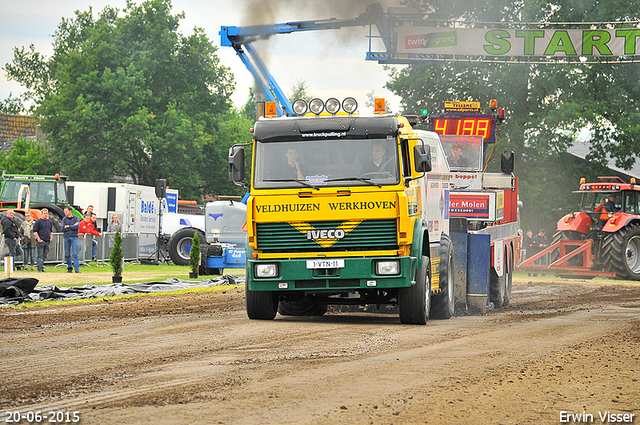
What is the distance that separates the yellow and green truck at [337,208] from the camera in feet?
40.1

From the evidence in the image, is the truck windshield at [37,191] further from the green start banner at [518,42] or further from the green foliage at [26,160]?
the green foliage at [26,160]

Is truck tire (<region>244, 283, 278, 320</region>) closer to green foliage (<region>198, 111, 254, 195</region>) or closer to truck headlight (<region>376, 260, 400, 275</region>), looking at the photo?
truck headlight (<region>376, 260, 400, 275</region>)

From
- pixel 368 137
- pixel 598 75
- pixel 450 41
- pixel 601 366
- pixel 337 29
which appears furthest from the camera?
pixel 598 75

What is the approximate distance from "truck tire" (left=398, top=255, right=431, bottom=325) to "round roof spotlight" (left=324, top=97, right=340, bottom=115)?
2539 mm

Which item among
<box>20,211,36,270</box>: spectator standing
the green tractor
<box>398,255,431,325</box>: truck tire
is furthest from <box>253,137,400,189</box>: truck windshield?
the green tractor

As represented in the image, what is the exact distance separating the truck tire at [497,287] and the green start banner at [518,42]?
45.2ft

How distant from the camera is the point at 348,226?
1225cm

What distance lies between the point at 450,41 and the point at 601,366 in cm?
2238

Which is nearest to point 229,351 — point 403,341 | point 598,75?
point 403,341

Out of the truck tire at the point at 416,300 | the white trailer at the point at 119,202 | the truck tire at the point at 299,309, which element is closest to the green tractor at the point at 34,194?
the white trailer at the point at 119,202

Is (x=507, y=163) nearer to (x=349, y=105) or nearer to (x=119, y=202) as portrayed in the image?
(x=349, y=105)

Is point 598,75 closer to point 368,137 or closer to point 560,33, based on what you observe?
point 560,33

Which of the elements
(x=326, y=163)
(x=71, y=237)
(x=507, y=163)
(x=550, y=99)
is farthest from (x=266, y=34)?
(x=550, y=99)

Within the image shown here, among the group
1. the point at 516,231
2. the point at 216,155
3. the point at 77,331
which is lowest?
the point at 77,331
